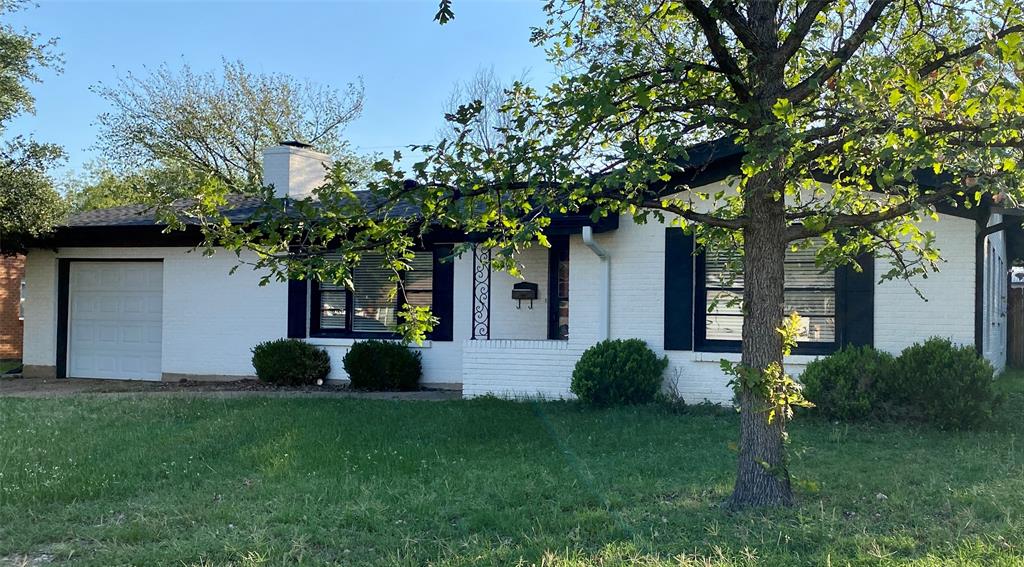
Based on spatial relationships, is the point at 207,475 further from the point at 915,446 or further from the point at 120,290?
the point at 120,290

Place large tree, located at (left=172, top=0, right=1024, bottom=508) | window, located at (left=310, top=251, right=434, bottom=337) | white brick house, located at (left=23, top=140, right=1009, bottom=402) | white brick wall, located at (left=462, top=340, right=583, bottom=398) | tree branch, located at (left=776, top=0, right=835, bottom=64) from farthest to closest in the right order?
window, located at (left=310, top=251, right=434, bottom=337)
white brick wall, located at (left=462, top=340, right=583, bottom=398)
white brick house, located at (left=23, top=140, right=1009, bottom=402)
tree branch, located at (left=776, top=0, right=835, bottom=64)
large tree, located at (left=172, top=0, right=1024, bottom=508)

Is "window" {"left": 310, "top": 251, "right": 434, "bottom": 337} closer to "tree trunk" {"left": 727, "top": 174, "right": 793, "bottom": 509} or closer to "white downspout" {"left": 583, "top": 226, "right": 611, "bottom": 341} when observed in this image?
"white downspout" {"left": 583, "top": 226, "right": 611, "bottom": 341}

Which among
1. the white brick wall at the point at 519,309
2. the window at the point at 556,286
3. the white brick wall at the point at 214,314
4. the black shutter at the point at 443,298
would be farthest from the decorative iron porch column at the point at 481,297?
the white brick wall at the point at 214,314

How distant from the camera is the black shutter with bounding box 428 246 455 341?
13703 millimetres

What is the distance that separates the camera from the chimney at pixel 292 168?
612 inches

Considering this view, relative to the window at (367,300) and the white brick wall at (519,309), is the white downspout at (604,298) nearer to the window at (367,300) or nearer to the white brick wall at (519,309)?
the white brick wall at (519,309)

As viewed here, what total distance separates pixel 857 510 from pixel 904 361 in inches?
158

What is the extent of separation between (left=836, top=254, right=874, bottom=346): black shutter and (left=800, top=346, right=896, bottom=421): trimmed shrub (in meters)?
0.65

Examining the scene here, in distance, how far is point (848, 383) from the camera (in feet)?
31.3

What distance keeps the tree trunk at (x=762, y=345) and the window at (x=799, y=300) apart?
15.0 feet

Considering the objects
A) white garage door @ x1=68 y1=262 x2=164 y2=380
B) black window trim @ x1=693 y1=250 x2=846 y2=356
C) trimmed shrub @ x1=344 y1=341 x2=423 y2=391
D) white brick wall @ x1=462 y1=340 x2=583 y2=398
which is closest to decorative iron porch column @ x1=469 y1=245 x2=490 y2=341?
white brick wall @ x1=462 y1=340 x2=583 y2=398

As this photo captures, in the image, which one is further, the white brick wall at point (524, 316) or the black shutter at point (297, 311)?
the black shutter at point (297, 311)

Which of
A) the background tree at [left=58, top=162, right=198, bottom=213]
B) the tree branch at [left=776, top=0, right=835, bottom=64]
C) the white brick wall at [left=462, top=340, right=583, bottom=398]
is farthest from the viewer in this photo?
the background tree at [left=58, top=162, right=198, bottom=213]

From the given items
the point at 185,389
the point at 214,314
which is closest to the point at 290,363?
the point at 185,389
